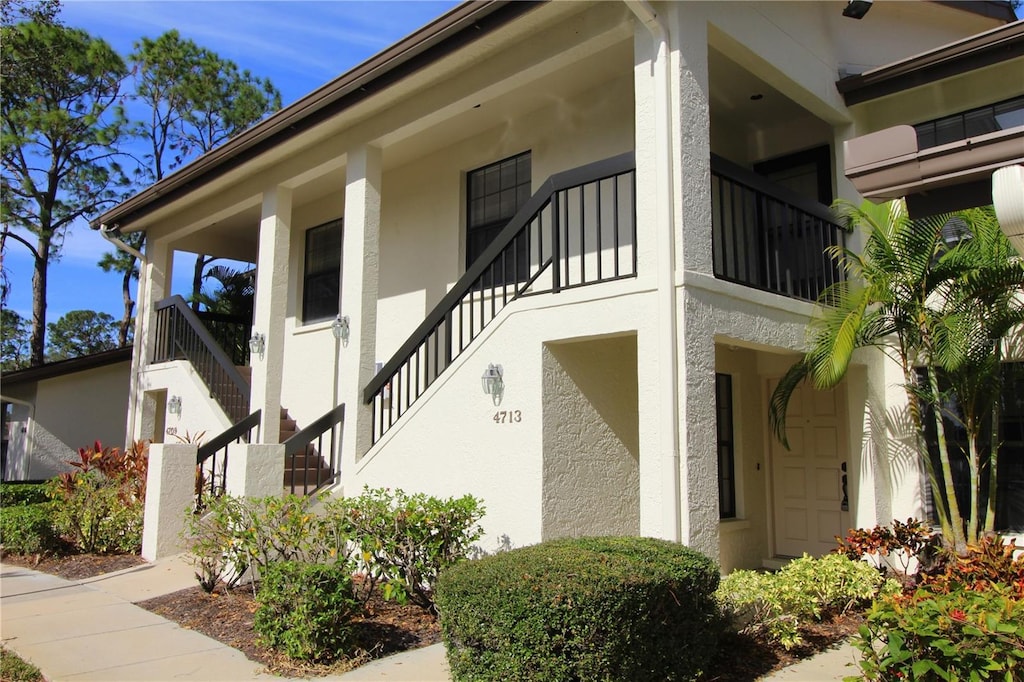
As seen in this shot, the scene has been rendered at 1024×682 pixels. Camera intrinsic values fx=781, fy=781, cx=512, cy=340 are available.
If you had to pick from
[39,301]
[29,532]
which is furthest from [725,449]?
[39,301]

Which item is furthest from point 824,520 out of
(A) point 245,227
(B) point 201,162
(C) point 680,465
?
(A) point 245,227

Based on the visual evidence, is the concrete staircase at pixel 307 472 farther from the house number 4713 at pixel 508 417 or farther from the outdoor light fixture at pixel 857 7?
the outdoor light fixture at pixel 857 7

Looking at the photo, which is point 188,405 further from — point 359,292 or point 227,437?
point 359,292

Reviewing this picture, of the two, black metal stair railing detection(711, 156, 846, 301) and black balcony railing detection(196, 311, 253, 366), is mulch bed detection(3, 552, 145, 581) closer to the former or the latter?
black balcony railing detection(196, 311, 253, 366)

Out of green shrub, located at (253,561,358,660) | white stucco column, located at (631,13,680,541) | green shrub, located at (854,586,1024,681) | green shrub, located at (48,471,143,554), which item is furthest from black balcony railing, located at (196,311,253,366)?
green shrub, located at (854,586,1024,681)

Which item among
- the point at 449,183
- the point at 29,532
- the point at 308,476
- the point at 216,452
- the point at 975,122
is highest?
the point at 449,183

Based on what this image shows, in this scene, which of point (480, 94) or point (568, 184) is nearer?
point (568, 184)

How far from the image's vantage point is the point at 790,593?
5715 millimetres

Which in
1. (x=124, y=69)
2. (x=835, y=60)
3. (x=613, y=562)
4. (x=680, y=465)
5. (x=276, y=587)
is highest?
(x=124, y=69)

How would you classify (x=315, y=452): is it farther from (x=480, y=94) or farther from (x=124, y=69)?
(x=124, y=69)

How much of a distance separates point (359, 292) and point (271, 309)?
2126 mm

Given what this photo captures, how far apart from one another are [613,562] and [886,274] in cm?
432

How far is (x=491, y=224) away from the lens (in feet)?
34.2

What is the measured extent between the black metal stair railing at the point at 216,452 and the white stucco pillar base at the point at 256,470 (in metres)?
1.25
